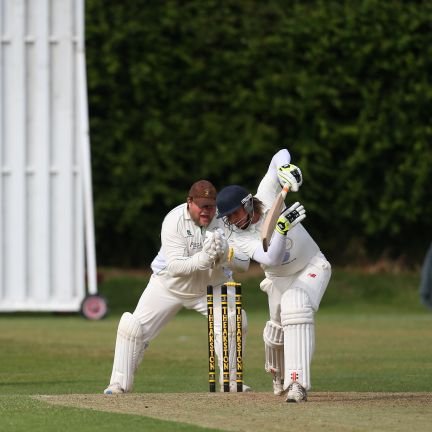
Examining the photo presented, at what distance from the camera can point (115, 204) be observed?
2141 cm

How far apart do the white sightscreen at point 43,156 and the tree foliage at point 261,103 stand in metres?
2.38

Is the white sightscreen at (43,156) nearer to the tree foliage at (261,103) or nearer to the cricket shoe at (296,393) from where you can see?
the tree foliage at (261,103)

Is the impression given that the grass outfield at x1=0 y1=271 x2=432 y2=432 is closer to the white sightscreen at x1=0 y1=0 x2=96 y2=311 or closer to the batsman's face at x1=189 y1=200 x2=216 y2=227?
the white sightscreen at x1=0 y1=0 x2=96 y2=311

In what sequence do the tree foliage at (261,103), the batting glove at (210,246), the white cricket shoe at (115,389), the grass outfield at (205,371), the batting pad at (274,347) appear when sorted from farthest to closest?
the tree foliage at (261,103)
the white cricket shoe at (115,389)
the batting pad at (274,347)
the batting glove at (210,246)
the grass outfield at (205,371)

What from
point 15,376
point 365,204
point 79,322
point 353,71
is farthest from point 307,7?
point 15,376

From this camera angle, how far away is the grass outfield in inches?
299

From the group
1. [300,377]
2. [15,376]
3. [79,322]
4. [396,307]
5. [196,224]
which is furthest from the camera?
[396,307]

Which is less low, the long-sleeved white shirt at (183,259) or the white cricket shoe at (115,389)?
the long-sleeved white shirt at (183,259)

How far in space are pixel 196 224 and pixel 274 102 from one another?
11962 mm

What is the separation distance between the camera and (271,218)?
8.48 m

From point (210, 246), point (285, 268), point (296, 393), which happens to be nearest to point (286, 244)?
point (285, 268)

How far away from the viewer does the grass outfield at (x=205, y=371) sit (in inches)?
299

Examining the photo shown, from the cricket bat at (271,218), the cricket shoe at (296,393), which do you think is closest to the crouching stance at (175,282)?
the cricket bat at (271,218)

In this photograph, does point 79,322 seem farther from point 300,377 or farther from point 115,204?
point 300,377
